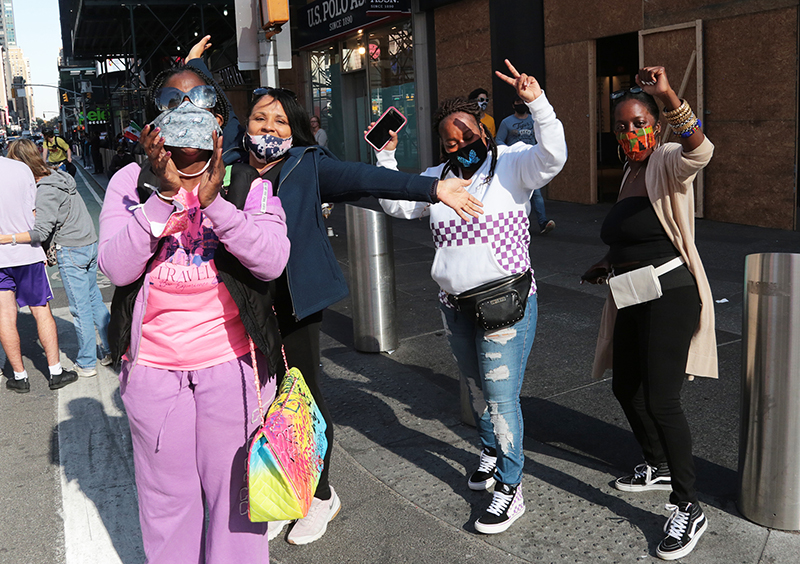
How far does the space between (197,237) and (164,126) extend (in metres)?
0.42

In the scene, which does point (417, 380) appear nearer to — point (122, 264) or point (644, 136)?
point (644, 136)

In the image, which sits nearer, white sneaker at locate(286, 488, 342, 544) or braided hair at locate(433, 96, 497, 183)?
braided hair at locate(433, 96, 497, 183)

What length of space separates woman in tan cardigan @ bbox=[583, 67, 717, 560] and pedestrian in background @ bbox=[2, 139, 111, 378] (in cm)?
419

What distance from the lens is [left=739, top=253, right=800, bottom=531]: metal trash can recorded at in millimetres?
3143

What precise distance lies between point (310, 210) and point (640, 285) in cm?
142

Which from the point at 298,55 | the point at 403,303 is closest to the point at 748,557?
the point at 403,303

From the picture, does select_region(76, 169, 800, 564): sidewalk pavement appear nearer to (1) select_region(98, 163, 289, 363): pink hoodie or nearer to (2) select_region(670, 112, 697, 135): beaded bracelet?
(1) select_region(98, 163, 289, 363): pink hoodie

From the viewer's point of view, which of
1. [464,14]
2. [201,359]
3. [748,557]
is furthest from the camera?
[464,14]

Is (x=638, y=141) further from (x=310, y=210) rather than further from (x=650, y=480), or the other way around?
(x=650, y=480)

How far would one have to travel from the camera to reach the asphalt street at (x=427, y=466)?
3332 mm

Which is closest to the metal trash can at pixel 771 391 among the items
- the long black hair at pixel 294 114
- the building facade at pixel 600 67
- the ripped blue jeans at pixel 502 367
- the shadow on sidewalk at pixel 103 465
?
the ripped blue jeans at pixel 502 367

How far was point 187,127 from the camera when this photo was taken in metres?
2.16

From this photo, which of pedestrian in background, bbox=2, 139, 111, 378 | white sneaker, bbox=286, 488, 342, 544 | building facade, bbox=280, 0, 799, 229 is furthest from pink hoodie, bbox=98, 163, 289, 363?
building facade, bbox=280, 0, 799, 229

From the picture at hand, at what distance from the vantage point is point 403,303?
301 inches
